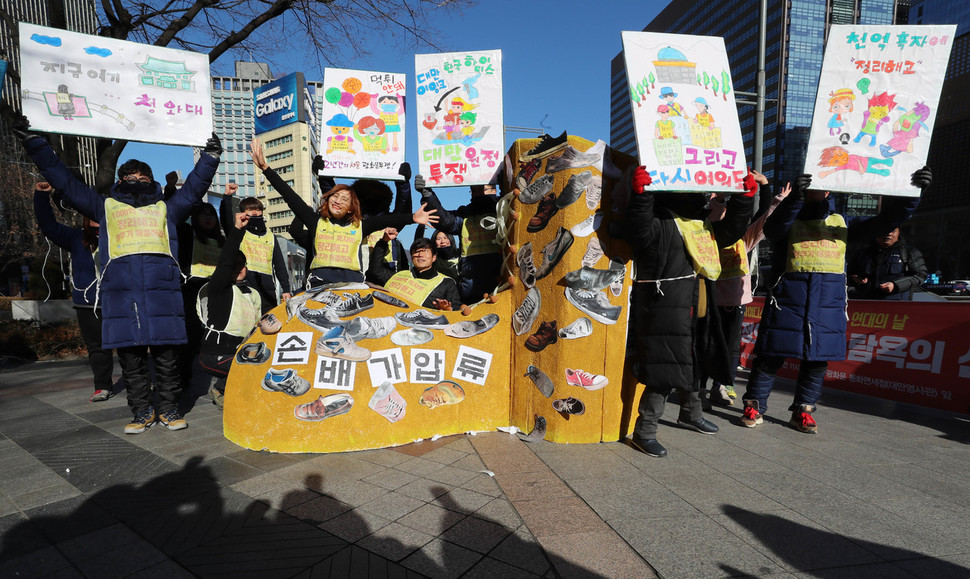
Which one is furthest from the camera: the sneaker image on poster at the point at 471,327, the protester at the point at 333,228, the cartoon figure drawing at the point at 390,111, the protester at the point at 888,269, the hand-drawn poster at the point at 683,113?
the protester at the point at 888,269

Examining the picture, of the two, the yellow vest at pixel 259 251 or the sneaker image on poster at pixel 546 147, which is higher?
the sneaker image on poster at pixel 546 147

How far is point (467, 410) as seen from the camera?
137 inches

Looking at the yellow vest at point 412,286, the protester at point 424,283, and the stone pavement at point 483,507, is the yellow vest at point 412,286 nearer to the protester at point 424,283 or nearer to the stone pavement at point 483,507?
the protester at point 424,283

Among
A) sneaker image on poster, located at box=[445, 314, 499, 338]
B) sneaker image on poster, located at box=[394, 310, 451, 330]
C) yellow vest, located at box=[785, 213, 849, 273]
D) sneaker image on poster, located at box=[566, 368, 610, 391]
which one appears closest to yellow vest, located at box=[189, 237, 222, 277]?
sneaker image on poster, located at box=[394, 310, 451, 330]

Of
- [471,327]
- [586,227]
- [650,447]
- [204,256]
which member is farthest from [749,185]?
[204,256]

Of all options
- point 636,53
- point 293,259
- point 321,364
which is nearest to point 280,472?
point 321,364

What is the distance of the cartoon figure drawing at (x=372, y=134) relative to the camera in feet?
14.7

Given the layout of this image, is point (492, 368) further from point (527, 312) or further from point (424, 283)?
point (424, 283)

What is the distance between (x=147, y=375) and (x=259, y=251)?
5.48ft

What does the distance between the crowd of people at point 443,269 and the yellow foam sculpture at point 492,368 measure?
0.22m

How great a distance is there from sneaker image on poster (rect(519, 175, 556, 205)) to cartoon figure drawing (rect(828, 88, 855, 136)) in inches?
87.6

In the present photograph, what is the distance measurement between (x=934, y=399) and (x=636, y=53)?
5.05 m

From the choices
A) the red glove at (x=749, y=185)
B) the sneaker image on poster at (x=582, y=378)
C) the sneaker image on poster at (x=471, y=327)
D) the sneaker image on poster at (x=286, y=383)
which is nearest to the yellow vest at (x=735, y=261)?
the red glove at (x=749, y=185)

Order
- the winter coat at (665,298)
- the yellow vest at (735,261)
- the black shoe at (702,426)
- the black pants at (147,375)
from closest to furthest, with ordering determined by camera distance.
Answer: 1. the winter coat at (665,298)
2. the black pants at (147,375)
3. the black shoe at (702,426)
4. the yellow vest at (735,261)
